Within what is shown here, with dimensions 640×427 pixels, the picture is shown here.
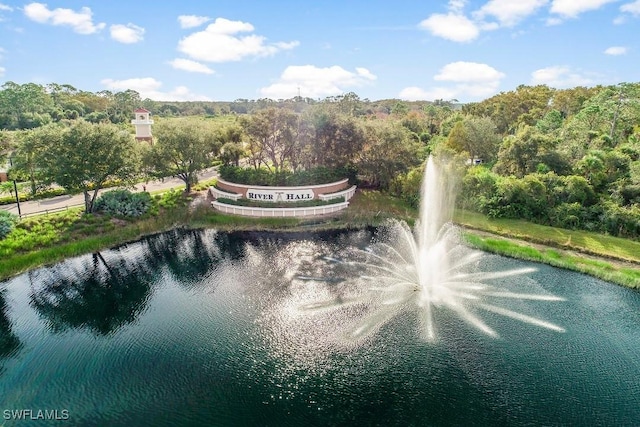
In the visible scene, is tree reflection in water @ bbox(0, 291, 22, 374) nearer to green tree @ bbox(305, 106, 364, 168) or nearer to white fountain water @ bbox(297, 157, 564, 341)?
white fountain water @ bbox(297, 157, 564, 341)

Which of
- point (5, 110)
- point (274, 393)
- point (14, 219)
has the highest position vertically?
point (5, 110)

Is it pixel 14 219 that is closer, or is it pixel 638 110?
pixel 14 219

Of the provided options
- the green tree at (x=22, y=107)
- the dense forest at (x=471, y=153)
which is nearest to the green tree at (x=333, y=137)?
the dense forest at (x=471, y=153)

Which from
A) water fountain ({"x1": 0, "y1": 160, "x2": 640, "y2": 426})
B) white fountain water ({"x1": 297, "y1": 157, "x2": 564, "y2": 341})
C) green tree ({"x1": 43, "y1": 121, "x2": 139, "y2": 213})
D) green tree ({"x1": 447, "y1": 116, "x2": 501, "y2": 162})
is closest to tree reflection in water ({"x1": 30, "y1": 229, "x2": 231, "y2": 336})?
water fountain ({"x1": 0, "y1": 160, "x2": 640, "y2": 426})

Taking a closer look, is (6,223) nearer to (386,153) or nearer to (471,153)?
(386,153)

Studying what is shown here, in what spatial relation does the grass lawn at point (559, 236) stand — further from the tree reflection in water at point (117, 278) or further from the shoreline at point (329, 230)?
the tree reflection in water at point (117, 278)

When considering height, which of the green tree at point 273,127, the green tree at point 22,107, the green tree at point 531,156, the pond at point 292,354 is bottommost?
the pond at point 292,354

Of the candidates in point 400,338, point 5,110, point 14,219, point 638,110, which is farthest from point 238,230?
point 5,110

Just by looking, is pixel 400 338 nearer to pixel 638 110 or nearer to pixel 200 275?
pixel 200 275
